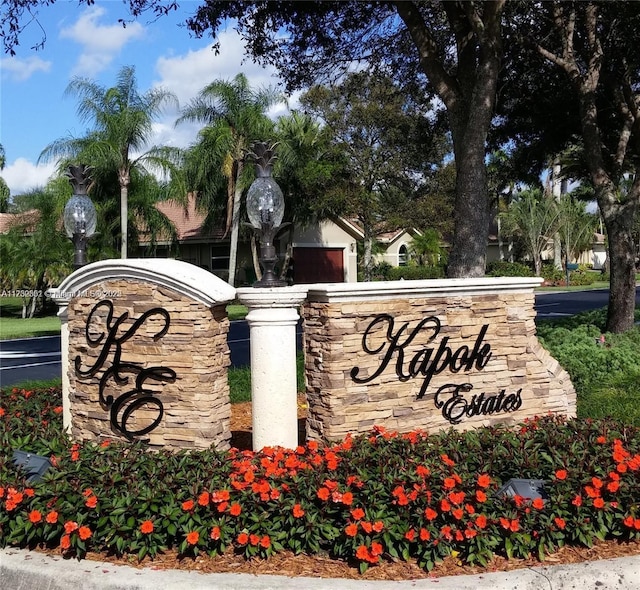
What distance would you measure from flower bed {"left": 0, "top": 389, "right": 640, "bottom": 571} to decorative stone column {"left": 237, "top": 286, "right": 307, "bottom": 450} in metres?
0.46

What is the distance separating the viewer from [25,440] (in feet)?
17.6

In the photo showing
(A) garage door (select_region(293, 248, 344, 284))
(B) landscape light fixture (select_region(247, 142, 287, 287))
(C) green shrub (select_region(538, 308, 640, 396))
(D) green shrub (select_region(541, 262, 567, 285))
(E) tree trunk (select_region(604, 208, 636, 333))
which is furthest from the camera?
(D) green shrub (select_region(541, 262, 567, 285))

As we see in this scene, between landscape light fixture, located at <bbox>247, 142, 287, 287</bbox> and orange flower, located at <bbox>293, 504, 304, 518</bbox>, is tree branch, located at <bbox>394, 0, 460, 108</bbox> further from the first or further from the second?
orange flower, located at <bbox>293, 504, 304, 518</bbox>

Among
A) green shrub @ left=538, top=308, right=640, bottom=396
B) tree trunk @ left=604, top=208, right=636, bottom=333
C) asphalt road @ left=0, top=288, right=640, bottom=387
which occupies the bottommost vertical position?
asphalt road @ left=0, top=288, right=640, bottom=387

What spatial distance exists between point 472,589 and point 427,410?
2.41 m

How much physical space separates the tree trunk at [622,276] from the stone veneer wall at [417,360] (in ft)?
17.1

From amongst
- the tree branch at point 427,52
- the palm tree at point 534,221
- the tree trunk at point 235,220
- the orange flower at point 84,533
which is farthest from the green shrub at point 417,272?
the orange flower at point 84,533

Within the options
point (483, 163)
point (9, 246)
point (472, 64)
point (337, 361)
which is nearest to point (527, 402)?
point (337, 361)

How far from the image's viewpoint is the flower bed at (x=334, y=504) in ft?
12.7

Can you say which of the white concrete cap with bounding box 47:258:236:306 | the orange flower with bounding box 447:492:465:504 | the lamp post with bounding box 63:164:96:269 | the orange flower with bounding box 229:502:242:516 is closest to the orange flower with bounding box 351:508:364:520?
the orange flower with bounding box 447:492:465:504

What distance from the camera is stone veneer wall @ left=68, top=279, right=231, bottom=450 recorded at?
5102mm

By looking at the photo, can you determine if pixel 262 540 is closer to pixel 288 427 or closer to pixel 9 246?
pixel 288 427

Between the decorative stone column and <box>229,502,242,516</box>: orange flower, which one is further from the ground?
the decorative stone column

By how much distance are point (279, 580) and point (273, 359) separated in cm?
182
